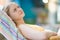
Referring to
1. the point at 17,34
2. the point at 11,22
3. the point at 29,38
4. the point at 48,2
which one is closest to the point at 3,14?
the point at 11,22

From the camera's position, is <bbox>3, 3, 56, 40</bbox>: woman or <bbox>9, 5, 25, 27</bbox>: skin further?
<bbox>9, 5, 25, 27</bbox>: skin

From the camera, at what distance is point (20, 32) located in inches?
58.6

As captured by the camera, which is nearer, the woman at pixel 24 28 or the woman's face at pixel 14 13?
the woman at pixel 24 28

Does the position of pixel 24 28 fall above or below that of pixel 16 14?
below

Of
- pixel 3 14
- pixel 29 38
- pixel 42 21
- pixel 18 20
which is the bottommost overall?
pixel 42 21

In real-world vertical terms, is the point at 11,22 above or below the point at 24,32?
above

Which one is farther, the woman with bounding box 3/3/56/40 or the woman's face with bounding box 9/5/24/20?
the woman's face with bounding box 9/5/24/20

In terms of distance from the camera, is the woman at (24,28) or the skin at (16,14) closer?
the woman at (24,28)

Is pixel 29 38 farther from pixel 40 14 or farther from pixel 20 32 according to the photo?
pixel 40 14

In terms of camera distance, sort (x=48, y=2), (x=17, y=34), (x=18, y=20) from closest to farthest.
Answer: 1. (x=17, y=34)
2. (x=18, y=20)
3. (x=48, y=2)

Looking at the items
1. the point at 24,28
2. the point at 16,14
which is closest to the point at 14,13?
the point at 16,14

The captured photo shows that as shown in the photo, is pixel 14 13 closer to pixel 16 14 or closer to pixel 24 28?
pixel 16 14

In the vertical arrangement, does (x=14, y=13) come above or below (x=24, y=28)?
A: above

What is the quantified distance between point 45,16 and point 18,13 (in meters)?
1.93
